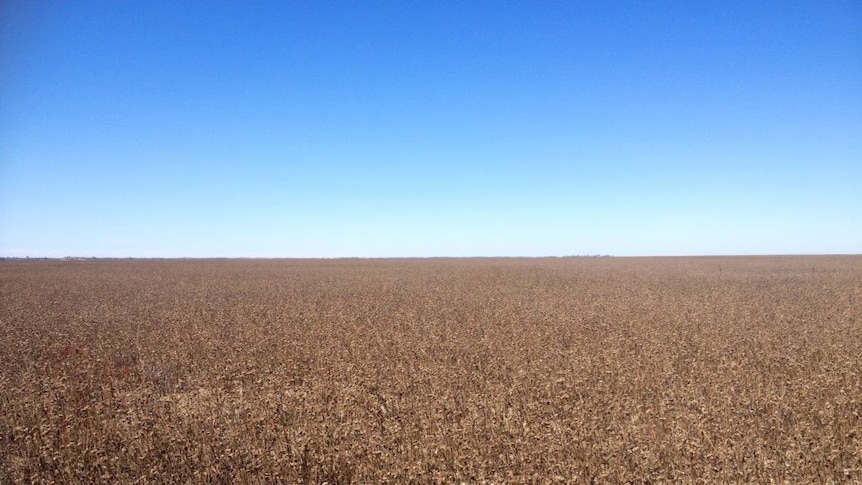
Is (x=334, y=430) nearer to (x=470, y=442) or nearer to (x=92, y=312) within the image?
(x=470, y=442)

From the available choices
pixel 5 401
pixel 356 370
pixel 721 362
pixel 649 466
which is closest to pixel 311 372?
pixel 356 370

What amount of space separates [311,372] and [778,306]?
13.2 metres

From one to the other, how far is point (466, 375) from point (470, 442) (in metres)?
2.09

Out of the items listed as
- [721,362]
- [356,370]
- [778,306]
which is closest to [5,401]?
[356,370]

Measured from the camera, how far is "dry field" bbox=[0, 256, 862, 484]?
390cm

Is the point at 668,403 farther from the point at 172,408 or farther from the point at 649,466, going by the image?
the point at 172,408

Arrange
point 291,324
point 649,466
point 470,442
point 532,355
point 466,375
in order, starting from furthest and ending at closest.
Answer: point 291,324 → point 532,355 → point 466,375 → point 470,442 → point 649,466

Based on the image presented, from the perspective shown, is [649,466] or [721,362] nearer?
[649,466]

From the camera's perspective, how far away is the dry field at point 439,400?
3.90 m

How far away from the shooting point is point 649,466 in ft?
12.2

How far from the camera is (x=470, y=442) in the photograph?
427cm

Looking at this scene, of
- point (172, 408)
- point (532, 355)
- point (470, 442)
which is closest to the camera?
point (470, 442)

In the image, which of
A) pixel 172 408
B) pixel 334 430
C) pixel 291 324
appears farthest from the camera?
pixel 291 324

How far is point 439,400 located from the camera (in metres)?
5.31
